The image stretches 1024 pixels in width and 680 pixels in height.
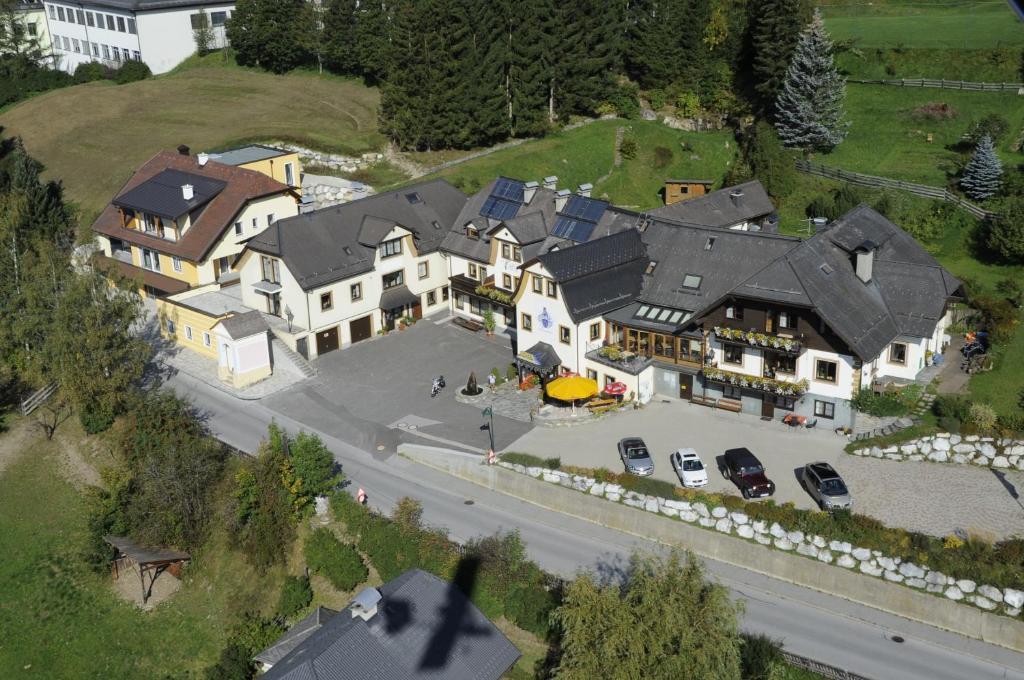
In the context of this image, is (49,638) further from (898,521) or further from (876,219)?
(876,219)

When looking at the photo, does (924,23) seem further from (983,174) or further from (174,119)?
(174,119)

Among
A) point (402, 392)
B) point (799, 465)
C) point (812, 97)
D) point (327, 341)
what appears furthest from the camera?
point (812, 97)

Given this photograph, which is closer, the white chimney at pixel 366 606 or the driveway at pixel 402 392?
the white chimney at pixel 366 606

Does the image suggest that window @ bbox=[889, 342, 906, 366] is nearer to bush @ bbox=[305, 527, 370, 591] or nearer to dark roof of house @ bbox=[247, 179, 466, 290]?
bush @ bbox=[305, 527, 370, 591]

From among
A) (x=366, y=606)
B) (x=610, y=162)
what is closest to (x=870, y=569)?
(x=366, y=606)

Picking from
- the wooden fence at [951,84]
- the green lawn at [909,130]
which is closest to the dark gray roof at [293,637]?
the green lawn at [909,130]

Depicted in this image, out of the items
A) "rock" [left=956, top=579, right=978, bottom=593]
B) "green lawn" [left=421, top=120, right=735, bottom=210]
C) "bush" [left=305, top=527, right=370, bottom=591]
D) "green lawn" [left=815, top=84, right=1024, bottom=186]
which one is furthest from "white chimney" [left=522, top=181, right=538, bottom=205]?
"rock" [left=956, top=579, right=978, bottom=593]

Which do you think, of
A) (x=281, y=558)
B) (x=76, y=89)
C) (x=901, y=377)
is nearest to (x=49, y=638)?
(x=281, y=558)

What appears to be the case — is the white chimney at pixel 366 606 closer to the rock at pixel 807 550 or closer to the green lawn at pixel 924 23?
the rock at pixel 807 550
